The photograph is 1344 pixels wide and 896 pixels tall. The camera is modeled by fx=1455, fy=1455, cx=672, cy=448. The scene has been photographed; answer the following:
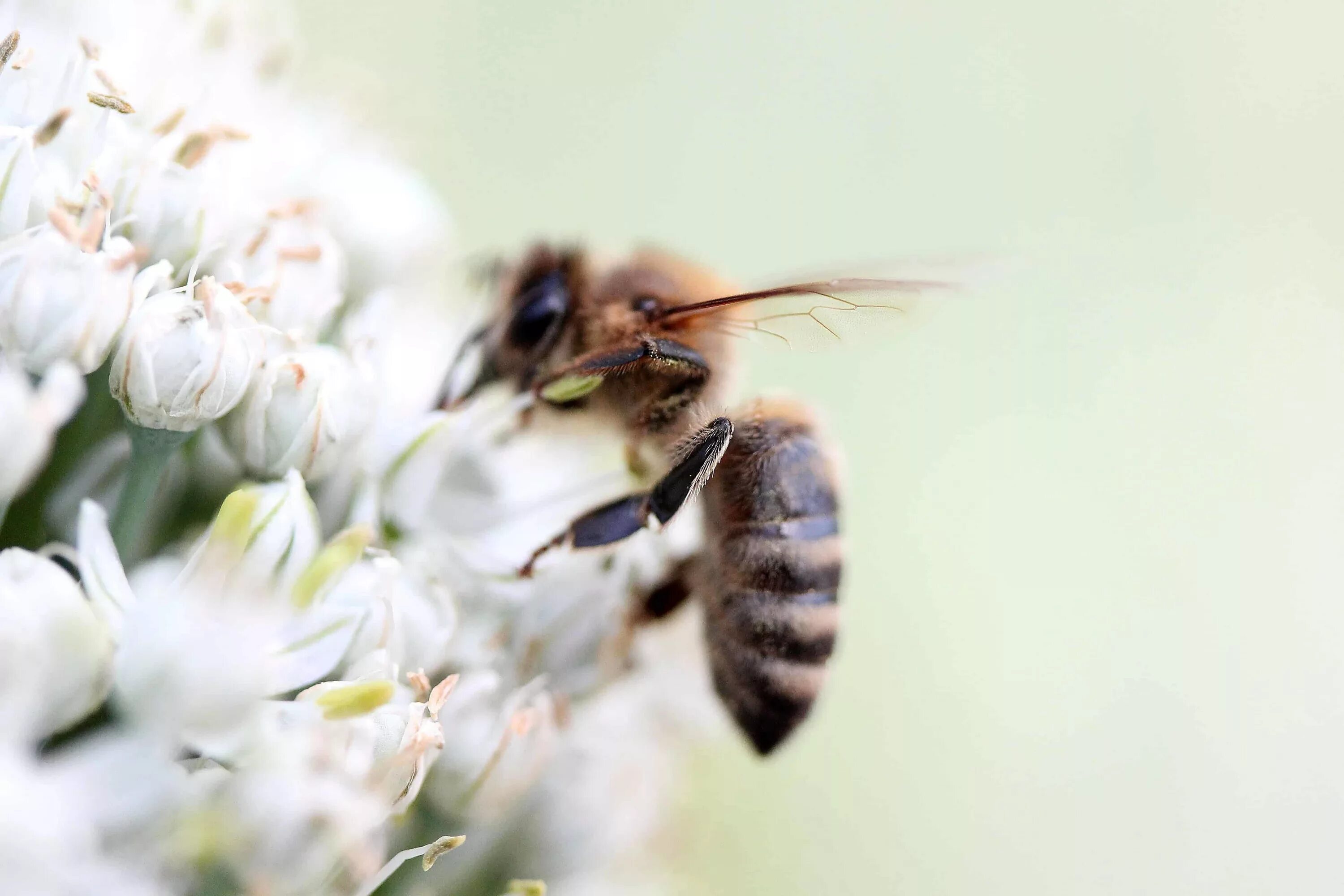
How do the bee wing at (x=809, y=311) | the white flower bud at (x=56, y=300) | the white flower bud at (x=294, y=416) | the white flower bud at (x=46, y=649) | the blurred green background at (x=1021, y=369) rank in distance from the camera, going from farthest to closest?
1. the blurred green background at (x=1021, y=369)
2. the bee wing at (x=809, y=311)
3. the white flower bud at (x=294, y=416)
4. the white flower bud at (x=56, y=300)
5. the white flower bud at (x=46, y=649)

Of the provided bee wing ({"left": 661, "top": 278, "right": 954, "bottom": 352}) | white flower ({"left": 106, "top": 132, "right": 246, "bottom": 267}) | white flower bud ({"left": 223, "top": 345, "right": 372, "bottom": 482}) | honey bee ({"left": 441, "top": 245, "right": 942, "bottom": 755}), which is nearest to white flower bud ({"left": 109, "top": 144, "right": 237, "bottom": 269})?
white flower ({"left": 106, "top": 132, "right": 246, "bottom": 267})

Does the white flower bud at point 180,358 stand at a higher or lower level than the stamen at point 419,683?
higher

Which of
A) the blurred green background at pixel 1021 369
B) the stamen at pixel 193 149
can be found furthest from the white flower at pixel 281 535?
the blurred green background at pixel 1021 369

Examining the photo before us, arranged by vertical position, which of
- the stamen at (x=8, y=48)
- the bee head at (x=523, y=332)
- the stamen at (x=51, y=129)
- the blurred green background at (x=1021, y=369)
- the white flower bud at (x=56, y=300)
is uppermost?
the stamen at (x=8, y=48)

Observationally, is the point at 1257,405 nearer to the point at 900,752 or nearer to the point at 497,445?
the point at 900,752

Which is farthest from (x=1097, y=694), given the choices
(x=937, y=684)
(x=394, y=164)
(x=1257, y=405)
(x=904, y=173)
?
(x=394, y=164)

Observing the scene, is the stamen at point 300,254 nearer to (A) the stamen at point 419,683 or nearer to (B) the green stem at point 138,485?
(B) the green stem at point 138,485

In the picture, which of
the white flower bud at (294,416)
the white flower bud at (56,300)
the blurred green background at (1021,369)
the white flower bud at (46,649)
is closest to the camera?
the white flower bud at (46,649)
